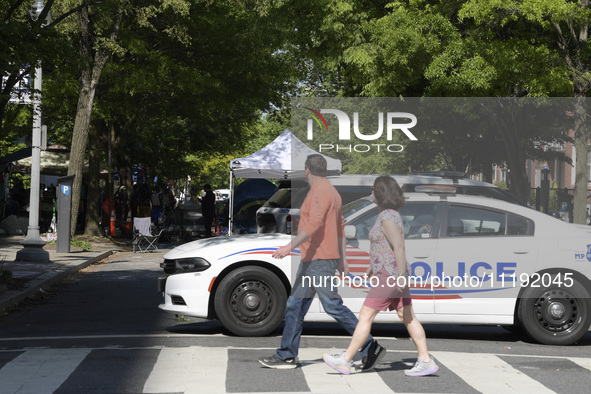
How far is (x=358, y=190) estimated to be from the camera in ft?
41.8

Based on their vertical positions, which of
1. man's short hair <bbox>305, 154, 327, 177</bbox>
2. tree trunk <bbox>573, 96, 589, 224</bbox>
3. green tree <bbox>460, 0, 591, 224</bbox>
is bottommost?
man's short hair <bbox>305, 154, 327, 177</bbox>

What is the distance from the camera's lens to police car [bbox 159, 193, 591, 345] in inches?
373

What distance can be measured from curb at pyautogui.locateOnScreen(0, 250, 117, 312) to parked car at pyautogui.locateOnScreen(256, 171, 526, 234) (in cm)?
389

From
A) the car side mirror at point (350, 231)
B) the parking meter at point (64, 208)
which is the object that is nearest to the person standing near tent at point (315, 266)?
the car side mirror at point (350, 231)

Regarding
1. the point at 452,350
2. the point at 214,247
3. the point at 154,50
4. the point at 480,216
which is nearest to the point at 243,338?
the point at 214,247

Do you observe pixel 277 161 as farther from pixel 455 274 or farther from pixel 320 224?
pixel 320 224

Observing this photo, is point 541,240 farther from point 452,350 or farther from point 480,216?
point 452,350

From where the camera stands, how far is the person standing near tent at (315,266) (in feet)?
25.1

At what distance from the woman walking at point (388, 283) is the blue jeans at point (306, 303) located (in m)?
0.29

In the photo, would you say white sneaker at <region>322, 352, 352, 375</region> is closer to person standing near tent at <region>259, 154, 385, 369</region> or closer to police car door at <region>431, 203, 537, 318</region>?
person standing near tent at <region>259, 154, 385, 369</region>

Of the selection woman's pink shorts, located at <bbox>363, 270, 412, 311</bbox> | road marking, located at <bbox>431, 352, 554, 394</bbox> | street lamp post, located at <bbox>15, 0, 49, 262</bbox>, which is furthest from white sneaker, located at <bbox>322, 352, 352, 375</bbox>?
street lamp post, located at <bbox>15, 0, 49, 262</bbox>

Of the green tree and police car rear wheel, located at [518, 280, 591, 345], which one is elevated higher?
the green tree

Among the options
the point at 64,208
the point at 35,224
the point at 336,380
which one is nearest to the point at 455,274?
the point at 336,380

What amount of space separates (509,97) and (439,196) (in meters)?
13.9
